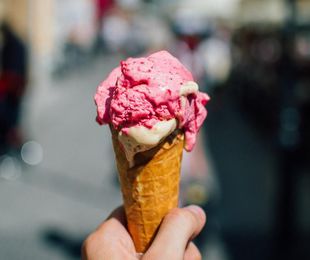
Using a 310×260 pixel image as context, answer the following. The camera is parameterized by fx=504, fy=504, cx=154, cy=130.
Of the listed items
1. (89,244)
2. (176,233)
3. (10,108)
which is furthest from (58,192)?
(176,233)

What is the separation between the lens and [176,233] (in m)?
1.59

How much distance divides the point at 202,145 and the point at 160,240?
618cm

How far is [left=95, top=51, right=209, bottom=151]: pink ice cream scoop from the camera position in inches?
63.1

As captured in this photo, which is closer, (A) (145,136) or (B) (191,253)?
(A) (145,136)

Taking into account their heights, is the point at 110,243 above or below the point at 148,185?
below

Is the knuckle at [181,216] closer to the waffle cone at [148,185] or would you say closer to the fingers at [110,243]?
the waffle cone at [148,185]

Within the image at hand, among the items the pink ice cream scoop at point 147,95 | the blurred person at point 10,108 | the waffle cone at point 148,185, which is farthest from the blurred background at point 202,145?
the pink ice cream scoop at point 147,95

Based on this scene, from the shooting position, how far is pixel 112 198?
5.76m

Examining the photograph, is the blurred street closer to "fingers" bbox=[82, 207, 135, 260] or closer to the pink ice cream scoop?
"fingers" bbox=[82, 207, 135, 260]

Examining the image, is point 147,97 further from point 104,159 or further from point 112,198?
point 104,159

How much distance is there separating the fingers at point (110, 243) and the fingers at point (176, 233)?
0.38 feet

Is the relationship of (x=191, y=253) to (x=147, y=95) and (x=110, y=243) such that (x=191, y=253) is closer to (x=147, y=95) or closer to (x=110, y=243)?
(x=110, y=243)

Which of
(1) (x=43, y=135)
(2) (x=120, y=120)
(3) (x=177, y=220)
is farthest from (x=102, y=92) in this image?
(1) (x=43, y=135)

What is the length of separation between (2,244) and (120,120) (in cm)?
342
